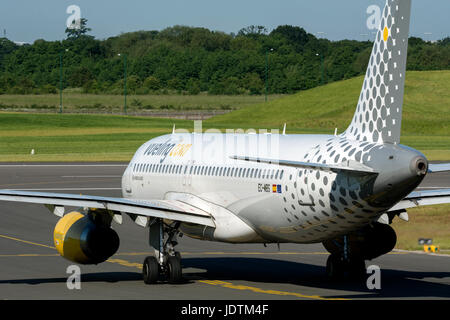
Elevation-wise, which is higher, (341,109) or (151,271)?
(341,109)

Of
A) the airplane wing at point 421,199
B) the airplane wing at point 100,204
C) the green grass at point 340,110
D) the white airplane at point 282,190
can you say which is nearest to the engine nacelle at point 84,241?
the white airplane at point 282,190

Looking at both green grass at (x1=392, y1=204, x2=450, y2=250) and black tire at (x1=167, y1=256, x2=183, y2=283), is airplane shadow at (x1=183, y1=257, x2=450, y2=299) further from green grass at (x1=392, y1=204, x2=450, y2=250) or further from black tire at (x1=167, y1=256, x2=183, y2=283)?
green grass at (x1=392, y1=204, x2=450, y2=250)

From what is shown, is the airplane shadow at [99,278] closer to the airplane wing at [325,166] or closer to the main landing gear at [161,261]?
the main landing gear at [161,261]

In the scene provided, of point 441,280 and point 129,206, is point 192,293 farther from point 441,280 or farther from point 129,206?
point 441,280

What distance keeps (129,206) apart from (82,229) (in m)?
1.79

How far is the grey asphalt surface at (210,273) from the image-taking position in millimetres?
25734

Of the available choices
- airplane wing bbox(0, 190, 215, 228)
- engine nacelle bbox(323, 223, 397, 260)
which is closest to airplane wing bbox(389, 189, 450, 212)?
engine nacelle bbox(323, 223, 397, 260)

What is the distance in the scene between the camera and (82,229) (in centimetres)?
2769

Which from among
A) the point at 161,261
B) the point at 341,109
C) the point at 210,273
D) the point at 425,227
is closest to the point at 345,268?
the point at 210,273

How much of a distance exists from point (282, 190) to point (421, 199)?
4.84m

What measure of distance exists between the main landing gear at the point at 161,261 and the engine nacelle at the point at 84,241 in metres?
1.13

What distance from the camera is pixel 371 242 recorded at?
28.0m

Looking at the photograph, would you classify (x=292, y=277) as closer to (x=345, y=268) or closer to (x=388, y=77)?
(x=345, y=268)
